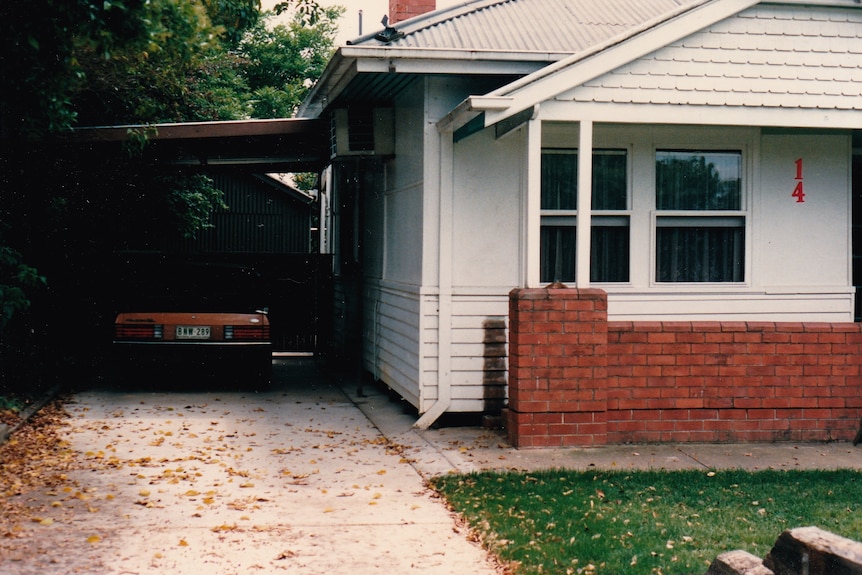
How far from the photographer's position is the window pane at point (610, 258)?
9.89m

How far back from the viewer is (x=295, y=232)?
3447cm

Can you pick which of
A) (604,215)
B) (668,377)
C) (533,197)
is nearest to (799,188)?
(604,215)

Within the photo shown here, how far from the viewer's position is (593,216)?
32.2ft

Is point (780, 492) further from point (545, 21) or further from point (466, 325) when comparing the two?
point (545, 21)

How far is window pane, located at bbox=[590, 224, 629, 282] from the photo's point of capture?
9.89 m

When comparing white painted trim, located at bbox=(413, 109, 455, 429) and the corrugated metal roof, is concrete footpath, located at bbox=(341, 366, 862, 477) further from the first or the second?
the corrugated metal roof

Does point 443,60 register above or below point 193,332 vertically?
above

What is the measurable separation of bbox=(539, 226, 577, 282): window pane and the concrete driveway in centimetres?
232

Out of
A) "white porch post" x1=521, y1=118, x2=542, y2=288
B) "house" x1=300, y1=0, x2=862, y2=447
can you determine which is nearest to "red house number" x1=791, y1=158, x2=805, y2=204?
"house" x1=300, y1=0, x2=862, y2=447

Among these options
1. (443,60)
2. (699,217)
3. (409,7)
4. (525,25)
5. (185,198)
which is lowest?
(699,217)

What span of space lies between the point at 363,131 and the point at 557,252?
2.95m

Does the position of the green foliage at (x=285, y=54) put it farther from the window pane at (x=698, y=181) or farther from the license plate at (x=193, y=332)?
the window pane at (x=698, y=181)

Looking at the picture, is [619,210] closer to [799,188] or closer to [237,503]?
[799,188]

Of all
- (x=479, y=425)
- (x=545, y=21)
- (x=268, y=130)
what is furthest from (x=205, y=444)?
(x=545, y=21)
